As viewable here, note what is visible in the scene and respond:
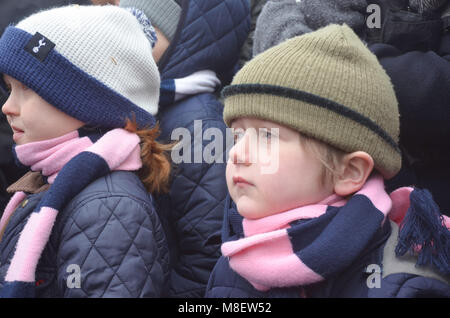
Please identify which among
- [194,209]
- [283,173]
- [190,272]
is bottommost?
[190,272]

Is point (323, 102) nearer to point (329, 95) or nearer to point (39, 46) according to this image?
point (329, 95)

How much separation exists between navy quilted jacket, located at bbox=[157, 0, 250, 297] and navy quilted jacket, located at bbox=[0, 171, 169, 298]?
11.5 inches

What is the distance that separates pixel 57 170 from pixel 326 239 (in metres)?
0.96

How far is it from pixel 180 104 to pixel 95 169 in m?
0.66

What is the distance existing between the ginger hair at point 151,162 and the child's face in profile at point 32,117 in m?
0.26

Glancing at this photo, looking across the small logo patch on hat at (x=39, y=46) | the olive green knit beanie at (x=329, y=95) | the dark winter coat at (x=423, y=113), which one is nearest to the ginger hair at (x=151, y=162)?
the small logo patch on hat at (x=39, y=46)

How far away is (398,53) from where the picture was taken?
1.60 metres

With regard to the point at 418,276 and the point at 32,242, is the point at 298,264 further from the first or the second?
the point at 32,242

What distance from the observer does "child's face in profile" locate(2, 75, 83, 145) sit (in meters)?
1.56

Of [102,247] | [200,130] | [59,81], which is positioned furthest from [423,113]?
[59,81]

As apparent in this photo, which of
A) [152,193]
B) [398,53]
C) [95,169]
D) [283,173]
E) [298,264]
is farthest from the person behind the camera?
[152,193]

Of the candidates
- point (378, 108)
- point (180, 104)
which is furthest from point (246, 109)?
point (180, 104)

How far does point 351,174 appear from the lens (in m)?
1.26

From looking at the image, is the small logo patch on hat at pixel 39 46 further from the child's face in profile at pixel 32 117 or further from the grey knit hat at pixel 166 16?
the grey knit hat at pixel 166 16
